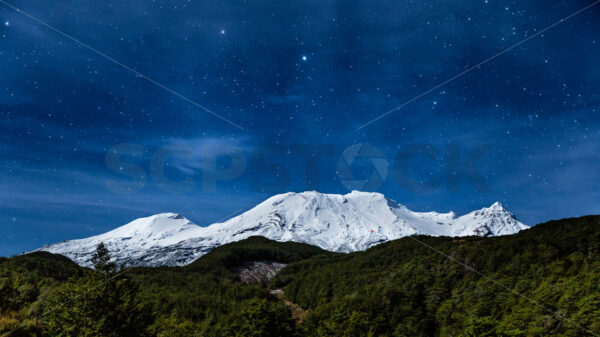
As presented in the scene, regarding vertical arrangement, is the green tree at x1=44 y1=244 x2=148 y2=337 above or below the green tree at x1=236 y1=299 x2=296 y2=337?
above

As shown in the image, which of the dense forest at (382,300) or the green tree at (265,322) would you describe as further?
the green tree at (265,322)

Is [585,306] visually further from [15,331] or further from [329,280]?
[329,280]

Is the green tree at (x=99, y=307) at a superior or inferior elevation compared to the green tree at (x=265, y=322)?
superior

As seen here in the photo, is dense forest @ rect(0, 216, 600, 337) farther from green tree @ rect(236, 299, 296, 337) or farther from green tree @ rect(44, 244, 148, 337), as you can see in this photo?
green tree @ rect(236, 299, 296, 337)

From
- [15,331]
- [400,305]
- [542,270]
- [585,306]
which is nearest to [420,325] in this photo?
[400,305]

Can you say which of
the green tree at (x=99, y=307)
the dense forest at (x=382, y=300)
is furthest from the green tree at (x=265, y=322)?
the green tree at (x=99, y=307)

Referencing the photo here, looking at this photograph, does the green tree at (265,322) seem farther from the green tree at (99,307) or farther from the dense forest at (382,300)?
the green tree at (99,307)

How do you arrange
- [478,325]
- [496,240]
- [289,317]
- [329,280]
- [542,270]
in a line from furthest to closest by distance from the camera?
1. [329,280]
2. [496,240]
3. [542,270]
4. [289,317]
5. [478,325]

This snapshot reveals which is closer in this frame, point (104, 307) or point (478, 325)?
point (104, 307)

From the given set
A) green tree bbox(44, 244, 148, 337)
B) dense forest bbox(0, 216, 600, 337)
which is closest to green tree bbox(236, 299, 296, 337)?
dense forest bbox(0, 216, 600, 337)
